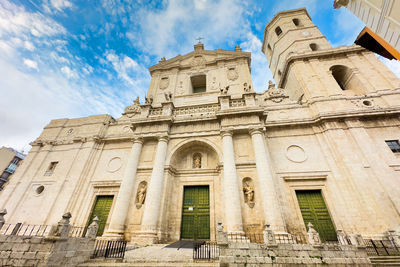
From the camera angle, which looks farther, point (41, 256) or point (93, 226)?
point (93, 226)

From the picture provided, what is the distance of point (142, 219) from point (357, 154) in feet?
42.4

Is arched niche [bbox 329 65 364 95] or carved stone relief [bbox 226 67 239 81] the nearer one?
arched niche [bbox 329 65 364 95]

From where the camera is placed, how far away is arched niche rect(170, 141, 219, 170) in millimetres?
11627

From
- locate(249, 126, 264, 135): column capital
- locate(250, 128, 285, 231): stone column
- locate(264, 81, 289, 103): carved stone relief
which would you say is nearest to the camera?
locate(250, 128, 285, 231): stone column

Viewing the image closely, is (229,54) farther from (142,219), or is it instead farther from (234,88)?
(142,219)

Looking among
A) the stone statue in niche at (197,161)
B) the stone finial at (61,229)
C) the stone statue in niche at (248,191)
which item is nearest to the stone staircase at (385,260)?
the stone statue in niche at (248,191)

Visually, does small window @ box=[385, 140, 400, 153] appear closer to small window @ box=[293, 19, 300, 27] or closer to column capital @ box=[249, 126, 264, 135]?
column capital @ box=[249, 126, 264, 135]

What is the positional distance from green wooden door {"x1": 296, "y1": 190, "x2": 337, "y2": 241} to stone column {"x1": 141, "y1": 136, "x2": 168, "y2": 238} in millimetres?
8188

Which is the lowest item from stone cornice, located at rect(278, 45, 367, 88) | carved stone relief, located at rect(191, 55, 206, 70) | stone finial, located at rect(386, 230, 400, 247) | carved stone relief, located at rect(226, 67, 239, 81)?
stone finial, located at rect(386, 230, 400, 247)

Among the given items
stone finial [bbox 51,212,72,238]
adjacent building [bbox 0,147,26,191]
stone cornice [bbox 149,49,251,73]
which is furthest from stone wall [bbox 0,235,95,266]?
adjacent building [bbox 0,147,26,191]

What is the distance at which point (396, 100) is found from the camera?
11.0 meters

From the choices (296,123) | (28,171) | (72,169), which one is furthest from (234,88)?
(28,171)

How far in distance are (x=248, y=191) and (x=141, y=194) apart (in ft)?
21.2

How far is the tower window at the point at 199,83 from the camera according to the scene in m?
17.4
